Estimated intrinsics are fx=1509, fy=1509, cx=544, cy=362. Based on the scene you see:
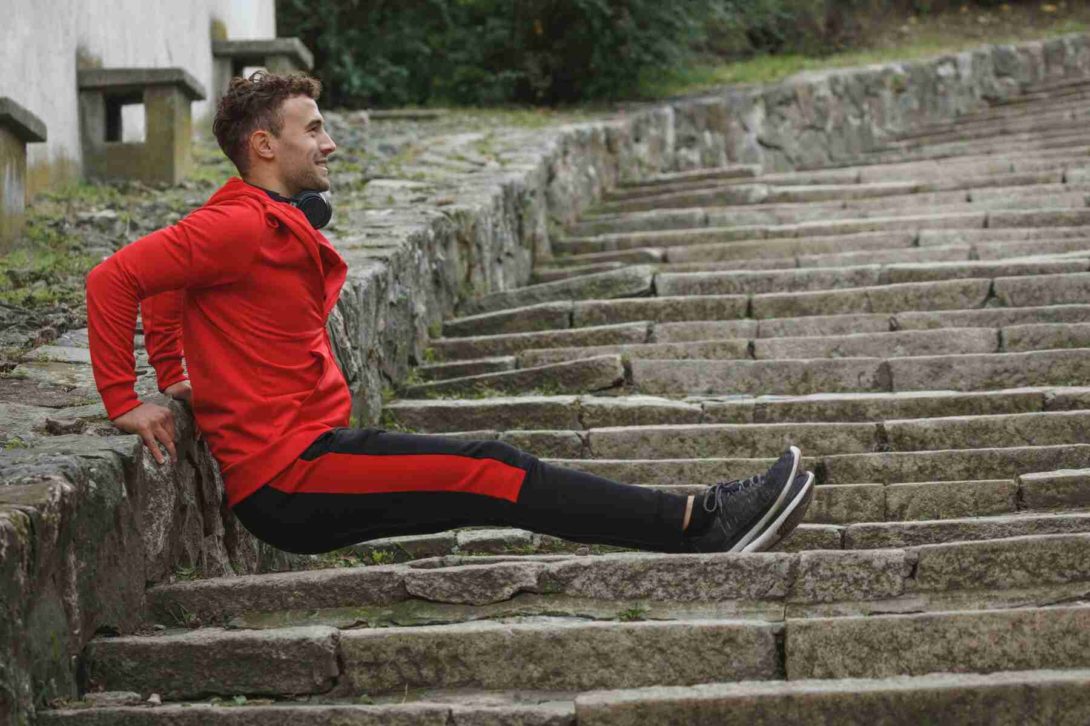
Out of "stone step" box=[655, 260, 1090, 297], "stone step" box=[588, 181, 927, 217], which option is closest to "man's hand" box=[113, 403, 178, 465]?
"stone step" box=[655, 260, 1090, 297]

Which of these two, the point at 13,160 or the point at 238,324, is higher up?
the point at 13,160

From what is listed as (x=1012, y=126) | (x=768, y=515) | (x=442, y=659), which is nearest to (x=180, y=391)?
(x=442, y=659)

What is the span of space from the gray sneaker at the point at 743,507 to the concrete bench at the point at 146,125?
4.87 metres

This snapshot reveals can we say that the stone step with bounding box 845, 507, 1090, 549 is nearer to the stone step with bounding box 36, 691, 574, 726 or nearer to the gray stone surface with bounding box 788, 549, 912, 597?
the gray stone surface with bounding box 788, 549, 912, 597

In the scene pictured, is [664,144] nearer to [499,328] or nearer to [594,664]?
[499,328]

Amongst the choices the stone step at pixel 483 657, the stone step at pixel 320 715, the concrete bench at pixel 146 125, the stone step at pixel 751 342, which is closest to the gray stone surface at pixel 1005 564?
the stone step at pixel 483 657

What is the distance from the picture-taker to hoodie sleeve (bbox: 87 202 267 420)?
10.6 feet

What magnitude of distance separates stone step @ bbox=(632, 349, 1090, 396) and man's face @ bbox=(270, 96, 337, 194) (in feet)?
8.66

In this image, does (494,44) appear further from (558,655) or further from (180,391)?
(558,655)

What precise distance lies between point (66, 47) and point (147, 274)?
453 cm

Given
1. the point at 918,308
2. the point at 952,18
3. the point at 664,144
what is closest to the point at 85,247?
the point at 918,308

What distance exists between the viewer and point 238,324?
3.41 metres

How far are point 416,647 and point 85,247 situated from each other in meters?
3.42

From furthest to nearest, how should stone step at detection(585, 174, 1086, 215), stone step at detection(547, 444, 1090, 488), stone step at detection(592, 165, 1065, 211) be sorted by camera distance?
stone step at detection(592, 165, 1065, 211) → stone step at detection(585, 174, 1086, 215) → stone step at detection(547, 444, 1090, 488)
